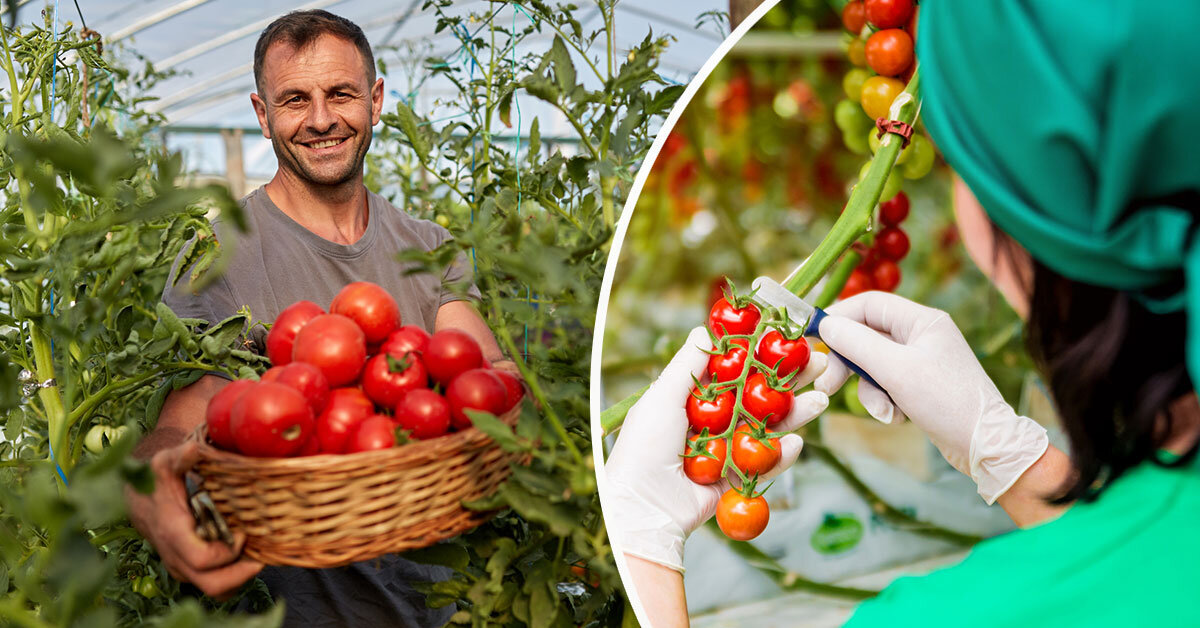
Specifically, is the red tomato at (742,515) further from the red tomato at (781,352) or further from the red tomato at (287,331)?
the red tomato at (287,331)

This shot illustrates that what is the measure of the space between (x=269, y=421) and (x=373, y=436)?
8 cm

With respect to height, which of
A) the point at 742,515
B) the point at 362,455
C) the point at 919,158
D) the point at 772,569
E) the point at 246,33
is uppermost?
the point at 246,33

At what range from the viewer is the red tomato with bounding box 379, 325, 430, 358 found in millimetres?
800

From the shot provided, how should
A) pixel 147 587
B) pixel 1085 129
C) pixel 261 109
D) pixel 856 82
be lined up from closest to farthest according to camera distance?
pixel 1085 129 < pixel 856 82 < pixel 147 587 < pixel 261 109

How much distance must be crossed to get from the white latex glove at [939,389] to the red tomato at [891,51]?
0.66 ft

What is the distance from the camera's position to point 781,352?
0.67 m

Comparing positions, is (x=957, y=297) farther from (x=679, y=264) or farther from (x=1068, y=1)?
(x=1068, y=1)

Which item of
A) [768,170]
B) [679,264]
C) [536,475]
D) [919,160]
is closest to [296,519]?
[536,475]

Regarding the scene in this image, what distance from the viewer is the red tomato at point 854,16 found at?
746 mm

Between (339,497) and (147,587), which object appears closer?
(339,497)

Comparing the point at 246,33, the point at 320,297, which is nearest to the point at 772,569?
the point at 320,297

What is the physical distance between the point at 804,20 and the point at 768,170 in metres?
0.13

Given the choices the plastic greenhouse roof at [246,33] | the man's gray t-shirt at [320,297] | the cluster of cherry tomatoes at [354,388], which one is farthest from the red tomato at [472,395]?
the plastic greenhouse roof at [246,33]

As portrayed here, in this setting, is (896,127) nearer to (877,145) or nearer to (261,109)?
(877,145)
